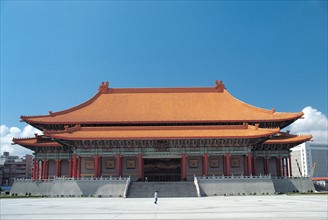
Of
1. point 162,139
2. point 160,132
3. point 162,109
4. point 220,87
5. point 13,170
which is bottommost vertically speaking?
point 13,170

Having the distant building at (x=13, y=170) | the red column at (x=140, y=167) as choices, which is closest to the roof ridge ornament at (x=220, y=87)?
the red column at (x=140, y=167)

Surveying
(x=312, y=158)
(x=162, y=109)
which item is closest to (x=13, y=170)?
(x=162, y=109)

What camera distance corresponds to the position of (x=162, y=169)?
44312 millimetres

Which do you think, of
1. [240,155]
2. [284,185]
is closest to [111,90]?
[240,155]

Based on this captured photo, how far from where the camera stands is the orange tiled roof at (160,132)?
3859 cm

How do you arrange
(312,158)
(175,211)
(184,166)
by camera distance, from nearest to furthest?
(175,211) < (184,166) < (312,158)

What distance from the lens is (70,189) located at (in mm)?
37188

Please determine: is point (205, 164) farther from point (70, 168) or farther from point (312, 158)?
point (312, 158)

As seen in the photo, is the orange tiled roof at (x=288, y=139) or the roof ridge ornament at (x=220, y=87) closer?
the orange tiled roof at (x=288, y=139)

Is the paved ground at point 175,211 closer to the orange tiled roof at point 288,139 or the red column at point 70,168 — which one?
the red column at point 70,168

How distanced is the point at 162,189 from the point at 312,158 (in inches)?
4249

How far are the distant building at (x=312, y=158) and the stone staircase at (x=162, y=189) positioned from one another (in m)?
102

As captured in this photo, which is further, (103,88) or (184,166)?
(103,88)

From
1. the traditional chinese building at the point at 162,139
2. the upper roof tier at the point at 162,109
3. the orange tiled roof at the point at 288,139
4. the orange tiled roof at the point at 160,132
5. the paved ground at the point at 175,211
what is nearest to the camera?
the paved ground at the point at 175,211
